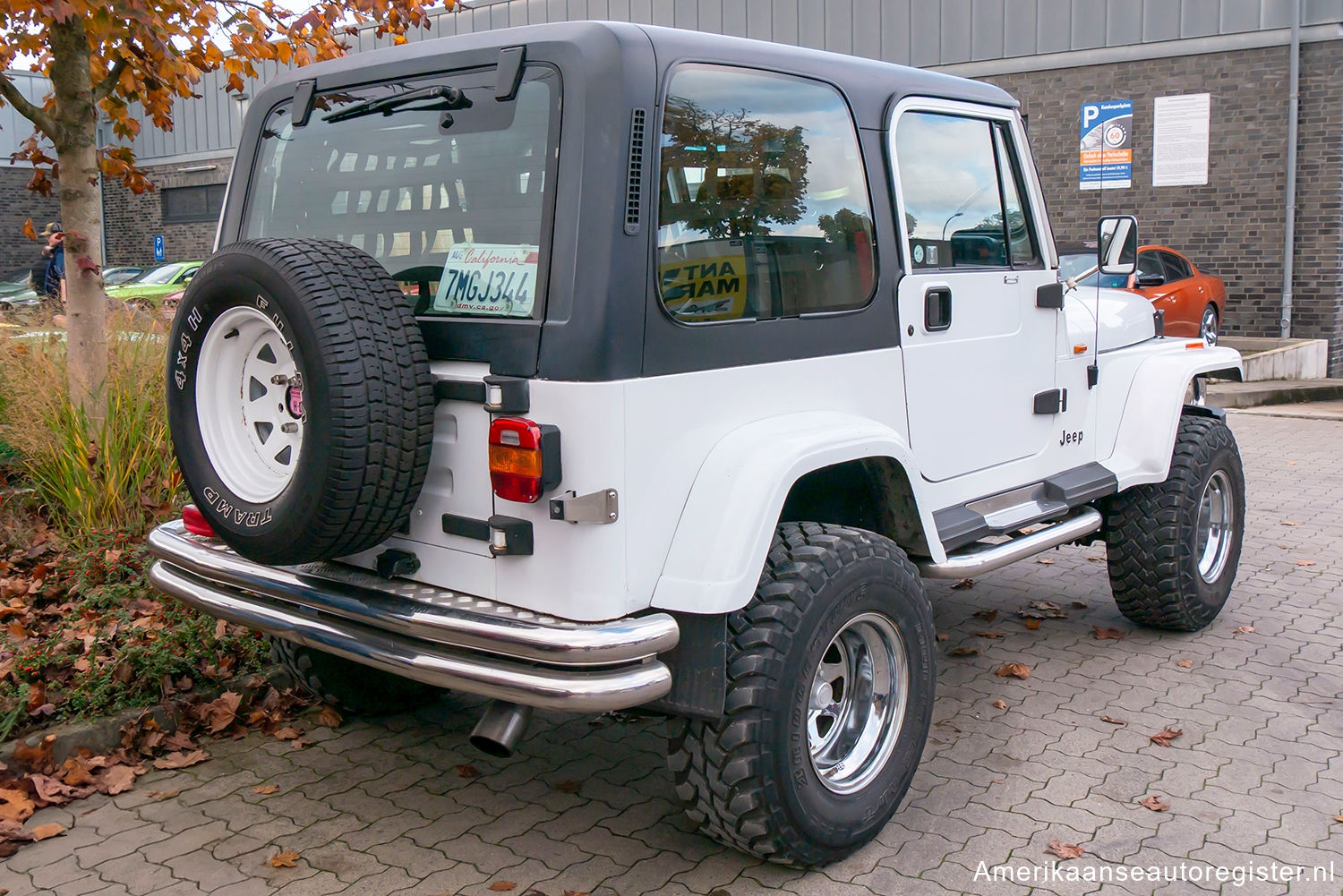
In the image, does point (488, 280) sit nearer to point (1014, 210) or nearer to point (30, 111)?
point (1014, 210)

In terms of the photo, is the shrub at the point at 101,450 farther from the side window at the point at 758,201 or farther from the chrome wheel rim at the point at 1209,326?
the chrome wheel rim at the point at 1209,326

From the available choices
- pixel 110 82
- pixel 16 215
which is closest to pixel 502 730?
pixel 110 82

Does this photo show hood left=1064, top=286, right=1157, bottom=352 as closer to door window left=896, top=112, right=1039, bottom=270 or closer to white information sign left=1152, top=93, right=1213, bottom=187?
door window left=896, top=112, right=1039, bottom=270

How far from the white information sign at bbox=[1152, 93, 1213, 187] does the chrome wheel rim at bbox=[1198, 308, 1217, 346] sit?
2146 millimetres

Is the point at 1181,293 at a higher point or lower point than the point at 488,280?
lower

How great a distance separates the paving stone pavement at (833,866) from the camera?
10.5 feet

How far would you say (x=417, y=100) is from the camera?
3232 mm

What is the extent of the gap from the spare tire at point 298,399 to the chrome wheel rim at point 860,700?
4.29 ft

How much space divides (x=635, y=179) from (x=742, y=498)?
85 centimetres

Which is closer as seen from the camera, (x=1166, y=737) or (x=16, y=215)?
(x=1166, y=737)

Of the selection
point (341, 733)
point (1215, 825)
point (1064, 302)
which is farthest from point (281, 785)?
point (1064, 302)

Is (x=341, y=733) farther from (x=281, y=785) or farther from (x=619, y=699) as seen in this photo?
(x=619, y=699)

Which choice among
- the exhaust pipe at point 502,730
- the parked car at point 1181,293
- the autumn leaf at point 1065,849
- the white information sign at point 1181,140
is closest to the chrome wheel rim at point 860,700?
the autumn leaf at point 1065,849

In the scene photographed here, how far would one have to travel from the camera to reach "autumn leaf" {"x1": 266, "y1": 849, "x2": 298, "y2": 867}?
3248mm
